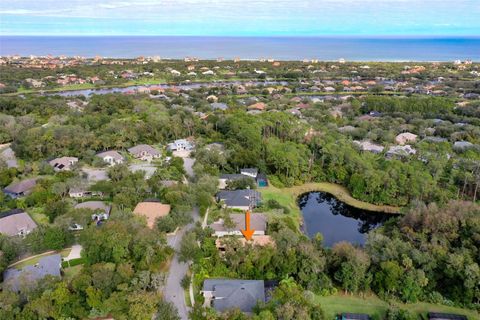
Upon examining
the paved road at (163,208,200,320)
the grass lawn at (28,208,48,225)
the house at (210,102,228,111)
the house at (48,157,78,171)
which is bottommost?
the paved road at (163,208,200,320)

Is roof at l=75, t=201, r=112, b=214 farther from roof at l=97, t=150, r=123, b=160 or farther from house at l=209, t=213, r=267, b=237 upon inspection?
roof at l=97, t=150, r=123, b=160

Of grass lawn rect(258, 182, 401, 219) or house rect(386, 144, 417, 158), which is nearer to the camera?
grass lawn rect(258, 182, 401, 219)

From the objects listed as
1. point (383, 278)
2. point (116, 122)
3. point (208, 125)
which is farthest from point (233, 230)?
point (116, 122)

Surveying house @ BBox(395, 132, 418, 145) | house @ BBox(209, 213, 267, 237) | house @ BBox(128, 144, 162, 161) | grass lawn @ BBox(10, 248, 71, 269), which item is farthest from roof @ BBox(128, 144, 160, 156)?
house @ BBox(395, 132, 418, 145)

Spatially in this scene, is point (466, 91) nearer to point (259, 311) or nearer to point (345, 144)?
point (345, 144)

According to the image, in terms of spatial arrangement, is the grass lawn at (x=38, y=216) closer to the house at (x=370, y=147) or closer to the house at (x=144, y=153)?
the house at (x=144, y=153)

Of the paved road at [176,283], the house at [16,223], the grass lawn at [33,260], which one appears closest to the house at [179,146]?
the house at [16,223]
